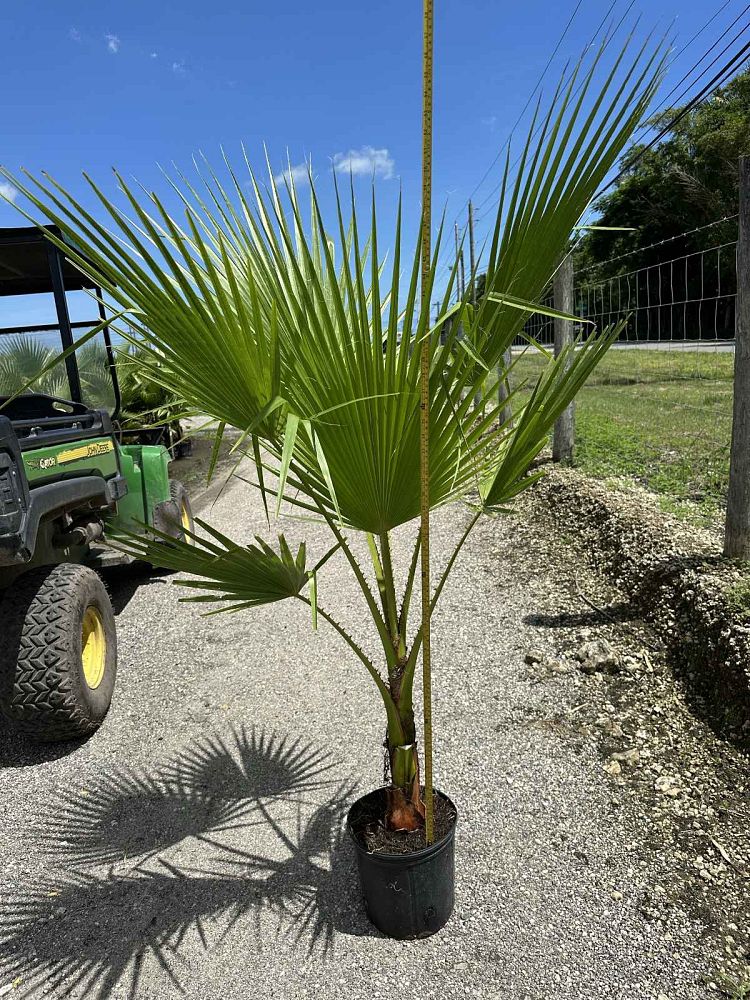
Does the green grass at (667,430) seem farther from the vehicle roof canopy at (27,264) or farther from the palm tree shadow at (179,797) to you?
the vehicle roof canopy at (27,264)

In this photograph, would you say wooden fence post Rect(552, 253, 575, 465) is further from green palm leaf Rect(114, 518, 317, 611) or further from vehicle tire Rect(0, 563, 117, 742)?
green palm leaf Rect(114, 518, 317, 611)

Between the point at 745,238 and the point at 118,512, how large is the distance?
4.12 metres

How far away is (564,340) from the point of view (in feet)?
21.1

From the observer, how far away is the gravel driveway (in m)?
1.90

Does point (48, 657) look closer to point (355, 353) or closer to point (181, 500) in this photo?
point (355, 353)

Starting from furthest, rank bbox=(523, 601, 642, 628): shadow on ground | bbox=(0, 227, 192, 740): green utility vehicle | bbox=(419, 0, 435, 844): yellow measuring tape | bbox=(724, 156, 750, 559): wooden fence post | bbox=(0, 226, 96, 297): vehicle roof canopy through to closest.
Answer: bbox=(523, 601, 642, 628): shadow on ground → bbox=(0, 226, 96, 297): vehicle roof canopy → bbox=(724, 156, 750, 559): wooden fence post → bbox=(0, 227, 192, 740): green utility vehicle → bbox=(419, 0, 435, 844): yellow measuring tape

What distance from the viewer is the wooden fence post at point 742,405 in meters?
3.17

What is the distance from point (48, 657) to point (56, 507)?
726mm

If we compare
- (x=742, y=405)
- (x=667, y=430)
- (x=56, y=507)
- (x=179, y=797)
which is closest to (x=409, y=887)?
(x=179, y=797)

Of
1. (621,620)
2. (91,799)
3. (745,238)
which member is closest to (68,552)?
(91,799)

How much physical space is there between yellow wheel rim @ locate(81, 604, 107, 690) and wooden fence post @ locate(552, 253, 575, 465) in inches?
176

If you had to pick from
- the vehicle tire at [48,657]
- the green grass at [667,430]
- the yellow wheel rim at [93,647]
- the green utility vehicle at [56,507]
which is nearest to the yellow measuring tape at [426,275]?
the green utility vehicle at [56,507]

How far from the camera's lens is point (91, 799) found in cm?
274

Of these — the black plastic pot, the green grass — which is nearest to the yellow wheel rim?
the black plastic pot
